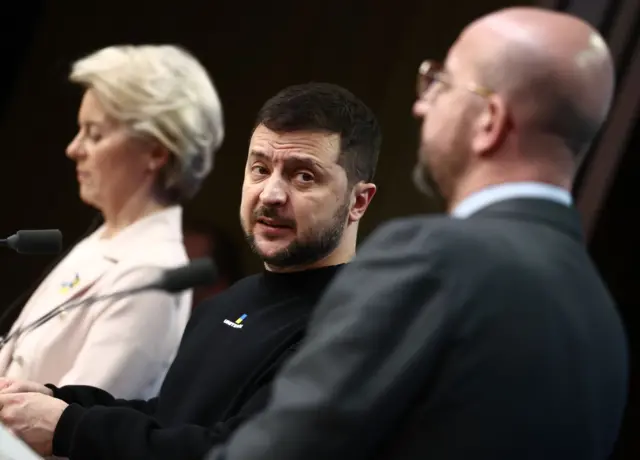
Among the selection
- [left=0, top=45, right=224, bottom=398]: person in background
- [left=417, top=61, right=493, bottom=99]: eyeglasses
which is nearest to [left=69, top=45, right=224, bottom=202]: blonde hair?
[left=0, top=45, right=224, bottom=398]: person in background

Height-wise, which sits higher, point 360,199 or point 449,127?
point 449,127

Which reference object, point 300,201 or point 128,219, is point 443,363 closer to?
point 300,201

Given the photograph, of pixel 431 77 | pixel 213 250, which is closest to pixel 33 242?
pixel 431 77

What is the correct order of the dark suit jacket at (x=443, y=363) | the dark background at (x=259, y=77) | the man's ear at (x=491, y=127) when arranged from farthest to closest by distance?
the dark background at (x=259, y=77) < the man's ear at (x=491, y=127) < the dark suit jacket at (x=443, y=363)

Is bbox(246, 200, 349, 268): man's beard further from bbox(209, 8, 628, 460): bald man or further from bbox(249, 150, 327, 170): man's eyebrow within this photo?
bbox(209, 8, 628, 460): bald man

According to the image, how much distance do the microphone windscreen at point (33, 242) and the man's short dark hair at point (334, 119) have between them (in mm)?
336

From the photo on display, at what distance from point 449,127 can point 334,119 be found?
1.04ft

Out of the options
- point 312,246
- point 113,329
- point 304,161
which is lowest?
point 113,329

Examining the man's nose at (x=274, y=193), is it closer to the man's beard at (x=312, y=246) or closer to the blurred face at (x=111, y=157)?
the man's beard at (x=312, y=246)

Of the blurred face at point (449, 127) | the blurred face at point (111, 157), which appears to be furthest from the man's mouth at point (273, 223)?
the blurred face at point (111, 157)

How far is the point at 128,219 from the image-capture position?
1701 millimetres

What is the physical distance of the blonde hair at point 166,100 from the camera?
165 centimetres

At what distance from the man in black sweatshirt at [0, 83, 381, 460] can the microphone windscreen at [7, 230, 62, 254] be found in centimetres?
19

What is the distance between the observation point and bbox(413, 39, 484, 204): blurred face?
0.95 meters
